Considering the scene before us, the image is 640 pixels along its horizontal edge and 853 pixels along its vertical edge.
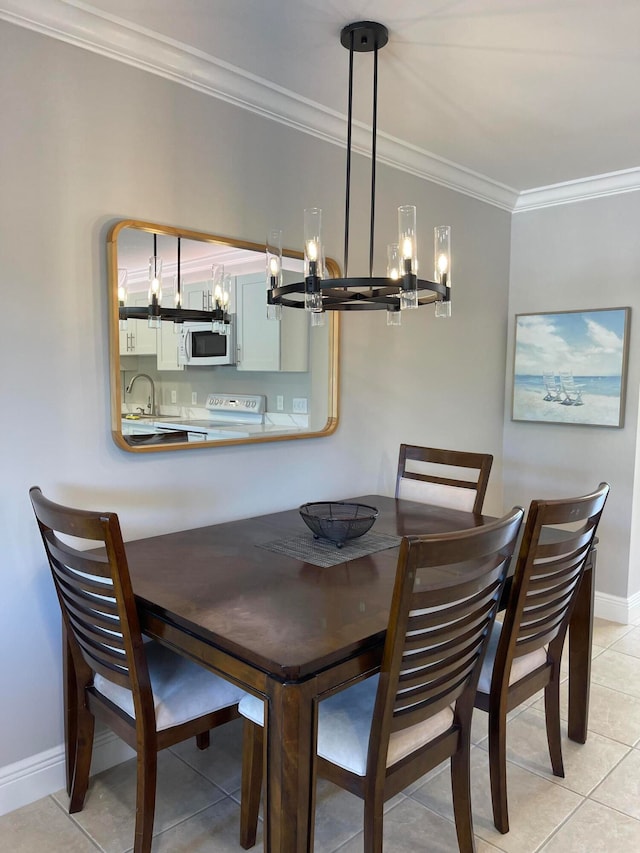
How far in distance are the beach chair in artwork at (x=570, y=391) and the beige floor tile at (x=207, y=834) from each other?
2.70 meters

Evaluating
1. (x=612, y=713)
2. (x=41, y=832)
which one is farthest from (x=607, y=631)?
(x=41, y=832)

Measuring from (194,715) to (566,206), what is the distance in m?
3.27

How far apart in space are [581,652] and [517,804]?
22.6 inches

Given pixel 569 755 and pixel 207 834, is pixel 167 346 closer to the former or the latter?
pixel 207 834

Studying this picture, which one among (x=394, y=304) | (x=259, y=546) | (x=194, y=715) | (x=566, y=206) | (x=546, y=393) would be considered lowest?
(x=194, y=715)

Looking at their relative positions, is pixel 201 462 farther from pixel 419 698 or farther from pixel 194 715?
pixel 419 698

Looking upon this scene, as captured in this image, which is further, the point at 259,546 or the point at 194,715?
the point at 259,546

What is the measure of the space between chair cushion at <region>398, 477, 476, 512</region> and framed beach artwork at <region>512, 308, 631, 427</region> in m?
1.24

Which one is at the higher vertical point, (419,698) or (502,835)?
(419,698)

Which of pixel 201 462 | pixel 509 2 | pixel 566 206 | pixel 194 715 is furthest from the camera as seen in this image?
pixel 566 206

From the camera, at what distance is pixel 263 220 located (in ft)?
8.00

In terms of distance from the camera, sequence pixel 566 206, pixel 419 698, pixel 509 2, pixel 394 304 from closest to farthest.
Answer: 1. pixel 419 698
2. pixel 509 2
3. pixel 394 304
4. pixel 566 206

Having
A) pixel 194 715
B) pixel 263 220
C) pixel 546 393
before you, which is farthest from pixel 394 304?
pixel 546 393

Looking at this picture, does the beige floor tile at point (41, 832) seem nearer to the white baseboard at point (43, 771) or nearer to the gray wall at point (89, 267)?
the white baseboard at point (43, 771)
